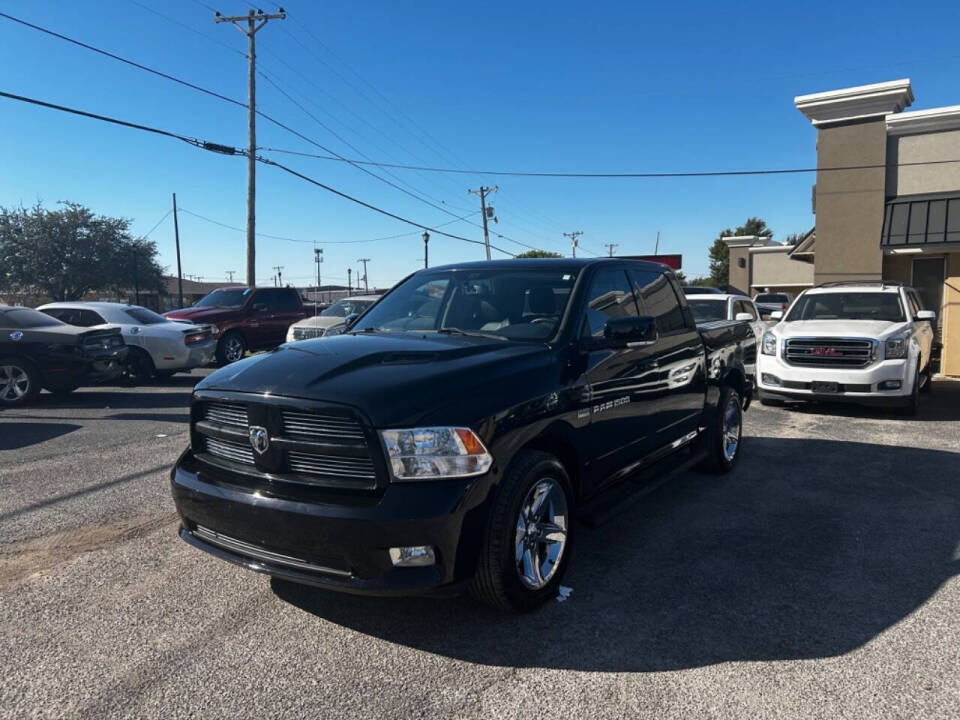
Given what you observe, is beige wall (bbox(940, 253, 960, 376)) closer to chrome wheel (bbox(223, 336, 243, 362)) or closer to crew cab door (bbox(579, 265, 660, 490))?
crew cab door (bbox(579, 265, 660, 490))

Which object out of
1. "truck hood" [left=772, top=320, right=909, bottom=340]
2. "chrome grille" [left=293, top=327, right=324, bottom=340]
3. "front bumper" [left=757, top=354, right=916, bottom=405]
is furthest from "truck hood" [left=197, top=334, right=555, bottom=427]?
"chrome grille" [left=293, top=327, right=324, bottom=340]

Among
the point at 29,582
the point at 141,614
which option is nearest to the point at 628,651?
the point at 141,614

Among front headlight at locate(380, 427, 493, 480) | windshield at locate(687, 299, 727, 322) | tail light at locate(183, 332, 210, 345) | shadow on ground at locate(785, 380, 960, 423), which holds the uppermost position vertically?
windshield at locate(687, 299, 727, 322)

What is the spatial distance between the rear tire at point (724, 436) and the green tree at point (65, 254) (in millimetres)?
50121

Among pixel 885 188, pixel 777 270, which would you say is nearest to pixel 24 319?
pixel 885 188

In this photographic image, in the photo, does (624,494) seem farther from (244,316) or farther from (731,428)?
(244,316)

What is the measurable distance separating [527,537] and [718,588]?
122cm

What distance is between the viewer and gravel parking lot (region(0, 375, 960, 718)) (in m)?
2.83

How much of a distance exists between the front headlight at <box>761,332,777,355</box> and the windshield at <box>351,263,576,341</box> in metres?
6.66

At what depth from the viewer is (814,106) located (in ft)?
57.5

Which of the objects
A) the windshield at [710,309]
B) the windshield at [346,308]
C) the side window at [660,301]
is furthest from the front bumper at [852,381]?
the windshield at [346,308]

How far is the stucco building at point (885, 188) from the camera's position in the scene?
14.8m

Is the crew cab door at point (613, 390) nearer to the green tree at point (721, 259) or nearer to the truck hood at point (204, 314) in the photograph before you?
the truck hood at point (204, 314)

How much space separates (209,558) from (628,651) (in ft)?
8.48
